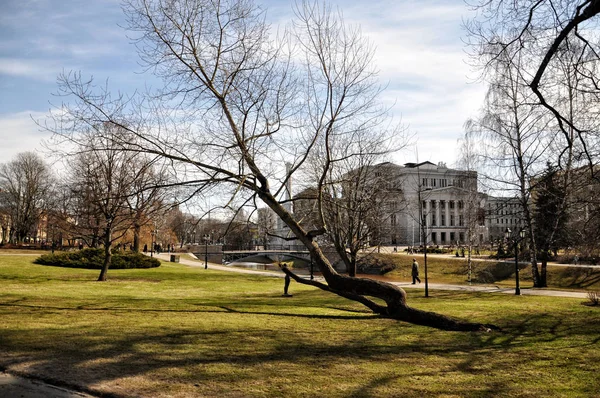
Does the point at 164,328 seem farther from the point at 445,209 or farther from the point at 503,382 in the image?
the point at 445,209

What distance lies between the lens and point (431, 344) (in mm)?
9516

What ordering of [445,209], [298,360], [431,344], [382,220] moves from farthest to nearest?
[445,209], [382,220], [431,344], [298,360]

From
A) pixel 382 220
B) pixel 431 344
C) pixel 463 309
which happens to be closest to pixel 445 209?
pixel 382 220

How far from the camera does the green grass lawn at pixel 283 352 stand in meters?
6.42

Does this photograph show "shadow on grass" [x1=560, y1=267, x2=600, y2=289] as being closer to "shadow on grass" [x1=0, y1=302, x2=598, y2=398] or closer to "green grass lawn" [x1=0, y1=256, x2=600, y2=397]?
"green grass lawn" [x1=0, y1=256, x2=600, y2=397]

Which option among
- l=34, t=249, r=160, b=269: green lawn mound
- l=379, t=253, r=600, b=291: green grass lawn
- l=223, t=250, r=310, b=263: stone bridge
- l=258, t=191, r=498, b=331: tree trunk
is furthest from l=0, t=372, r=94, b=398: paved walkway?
l=223, t=250, r=310, b=263: stone bridge

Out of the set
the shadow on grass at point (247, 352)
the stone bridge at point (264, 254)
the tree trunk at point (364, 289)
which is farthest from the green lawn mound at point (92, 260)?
the stone bridge at point (264, 254)

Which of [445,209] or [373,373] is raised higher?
[445,209]

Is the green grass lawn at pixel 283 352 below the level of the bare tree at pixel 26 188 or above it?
below

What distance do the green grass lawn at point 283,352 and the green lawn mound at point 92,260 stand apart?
19435 mm

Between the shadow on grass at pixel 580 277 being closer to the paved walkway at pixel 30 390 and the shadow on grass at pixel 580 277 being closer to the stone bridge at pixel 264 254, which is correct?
the stone bridge at pixel 264 254

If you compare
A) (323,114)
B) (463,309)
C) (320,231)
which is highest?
(323,114)

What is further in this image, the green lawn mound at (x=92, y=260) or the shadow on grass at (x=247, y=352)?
the green lawn mound at (x=92, y=260)

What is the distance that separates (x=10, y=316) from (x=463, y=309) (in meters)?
12.3
